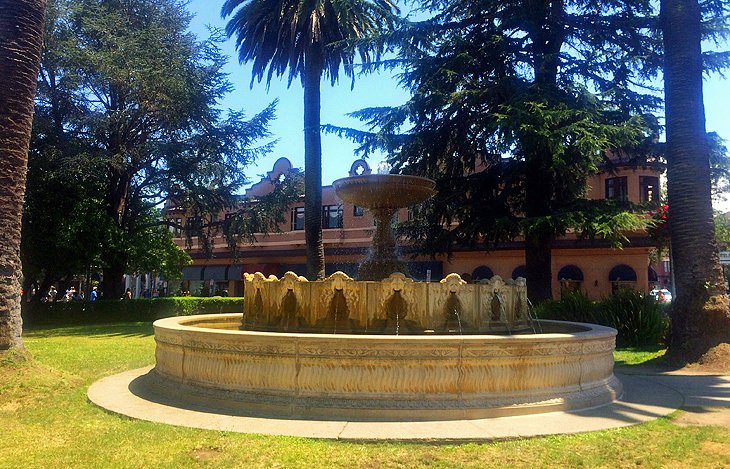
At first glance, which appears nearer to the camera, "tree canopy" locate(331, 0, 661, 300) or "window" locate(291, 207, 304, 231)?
"tree canopy" locate(331, 0, 661, 300)

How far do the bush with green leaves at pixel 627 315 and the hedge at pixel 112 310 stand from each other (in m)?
16.7

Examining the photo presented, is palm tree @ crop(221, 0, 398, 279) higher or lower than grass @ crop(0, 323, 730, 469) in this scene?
higher

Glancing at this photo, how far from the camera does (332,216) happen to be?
40.2m

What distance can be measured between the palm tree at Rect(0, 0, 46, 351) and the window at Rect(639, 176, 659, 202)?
31.9 metres

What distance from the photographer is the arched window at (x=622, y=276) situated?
2977 centimetres

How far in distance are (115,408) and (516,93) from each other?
15.5 meters

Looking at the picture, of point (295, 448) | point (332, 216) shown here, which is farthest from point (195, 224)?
point (295, 448)

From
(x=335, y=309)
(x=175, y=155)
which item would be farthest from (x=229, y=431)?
(x=175, y=155)

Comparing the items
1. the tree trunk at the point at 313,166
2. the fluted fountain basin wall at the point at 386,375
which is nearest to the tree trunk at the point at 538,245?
the tree trunk at the point at 313,166

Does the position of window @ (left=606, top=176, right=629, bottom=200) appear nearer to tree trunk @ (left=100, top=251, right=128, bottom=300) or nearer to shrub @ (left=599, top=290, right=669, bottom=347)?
shrub @ (left=599, top=290, right=669, bottom=347)

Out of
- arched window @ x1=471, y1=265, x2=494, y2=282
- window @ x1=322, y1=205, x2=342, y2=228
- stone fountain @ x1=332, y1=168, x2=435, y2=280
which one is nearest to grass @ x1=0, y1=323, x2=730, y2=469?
stone fountain @ x1=332, y1=168, x2=435, y2=280

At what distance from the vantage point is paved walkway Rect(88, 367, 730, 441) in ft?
18.3

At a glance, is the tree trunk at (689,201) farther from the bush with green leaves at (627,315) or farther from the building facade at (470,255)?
the building facade at (470,255)

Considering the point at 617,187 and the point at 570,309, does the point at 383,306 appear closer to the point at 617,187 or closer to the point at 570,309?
the point at 570,309
